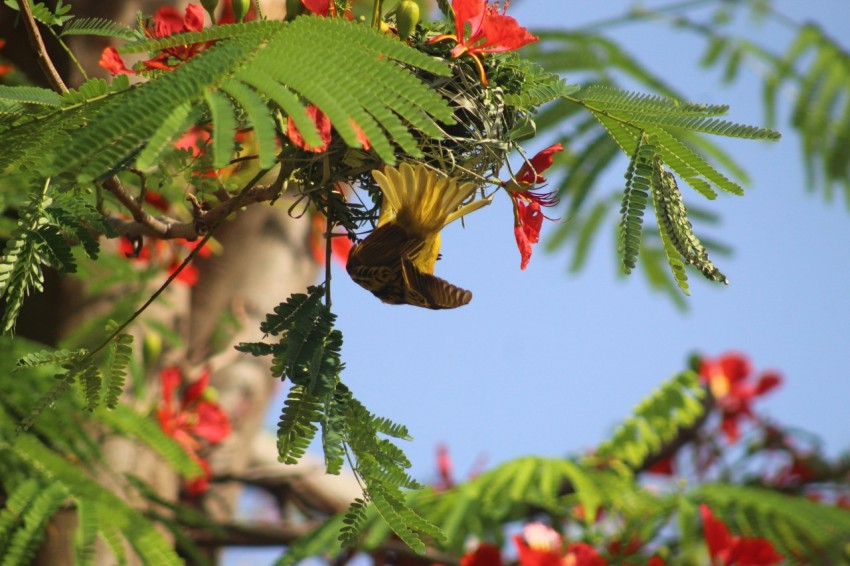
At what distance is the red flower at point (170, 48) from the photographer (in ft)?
3.83

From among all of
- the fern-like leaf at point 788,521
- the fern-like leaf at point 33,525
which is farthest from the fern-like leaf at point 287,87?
the fern-like leaf at point 788,521

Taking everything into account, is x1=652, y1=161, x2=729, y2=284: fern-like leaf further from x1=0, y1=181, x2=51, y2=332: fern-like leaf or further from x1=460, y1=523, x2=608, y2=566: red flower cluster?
x1=460, y1=523, x2=608, y2=566: red flower cluster

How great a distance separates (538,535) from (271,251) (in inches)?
69.7

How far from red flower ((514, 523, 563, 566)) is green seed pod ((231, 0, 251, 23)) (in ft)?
5.37

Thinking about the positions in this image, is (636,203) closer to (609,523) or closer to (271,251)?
(609,523)

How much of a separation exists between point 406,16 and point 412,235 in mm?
255

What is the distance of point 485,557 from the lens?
266 cm

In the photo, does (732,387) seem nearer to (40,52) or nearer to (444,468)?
(444,468)

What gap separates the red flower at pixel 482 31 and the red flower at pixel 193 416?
2126 mm

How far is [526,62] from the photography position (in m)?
1.33

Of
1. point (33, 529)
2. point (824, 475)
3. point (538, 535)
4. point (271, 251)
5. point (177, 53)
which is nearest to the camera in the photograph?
point (177, 53)

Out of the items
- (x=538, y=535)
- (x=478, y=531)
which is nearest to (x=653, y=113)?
(x=538, y=535)

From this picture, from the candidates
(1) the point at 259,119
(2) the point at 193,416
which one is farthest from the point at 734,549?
(1) the point at 259,119

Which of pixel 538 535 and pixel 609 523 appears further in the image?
pixel 609 523
